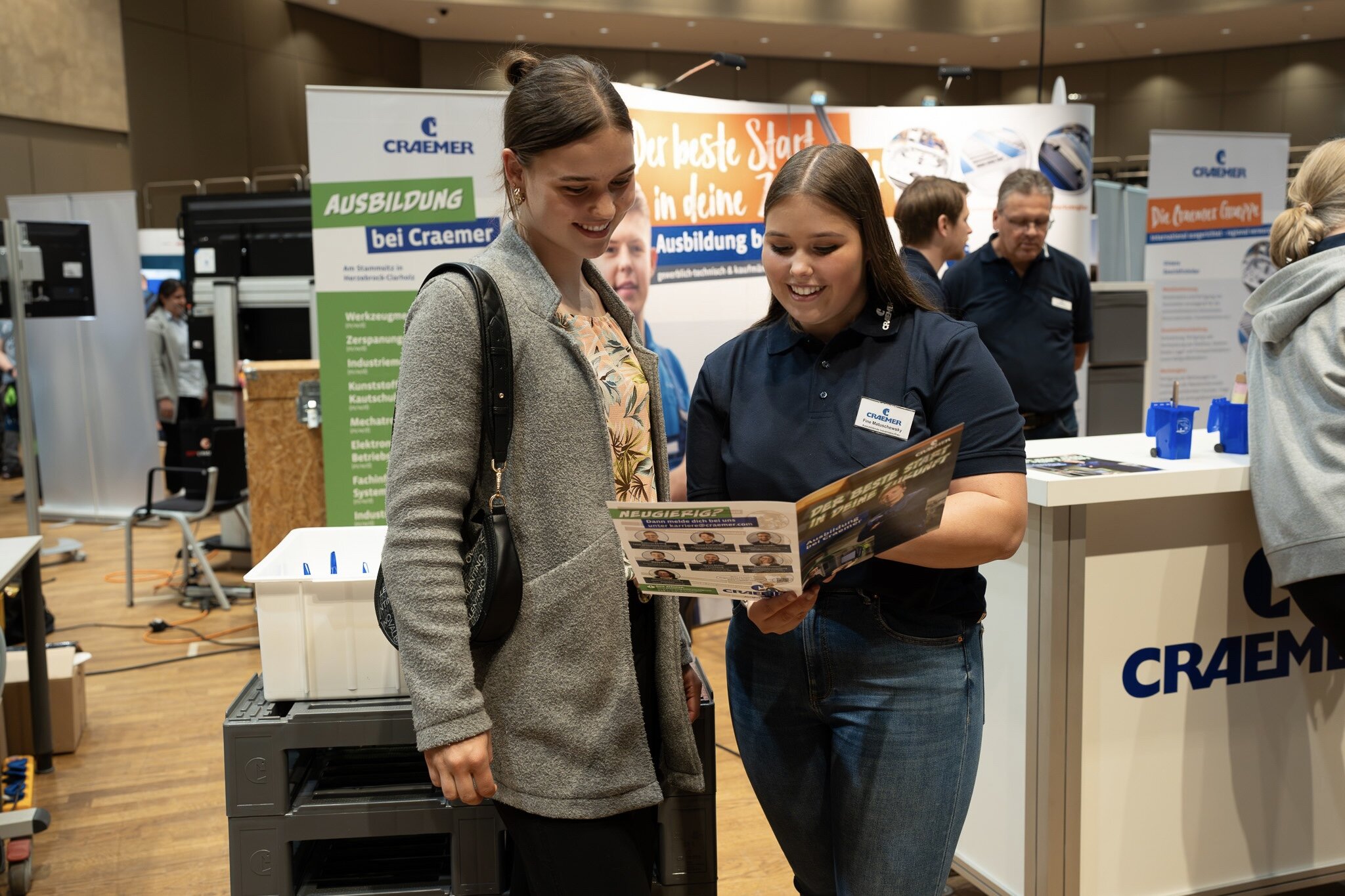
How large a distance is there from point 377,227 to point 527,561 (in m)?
2.98

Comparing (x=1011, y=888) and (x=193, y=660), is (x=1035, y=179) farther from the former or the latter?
(x=193, y=660)

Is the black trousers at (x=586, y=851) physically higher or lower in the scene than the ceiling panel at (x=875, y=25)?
lower

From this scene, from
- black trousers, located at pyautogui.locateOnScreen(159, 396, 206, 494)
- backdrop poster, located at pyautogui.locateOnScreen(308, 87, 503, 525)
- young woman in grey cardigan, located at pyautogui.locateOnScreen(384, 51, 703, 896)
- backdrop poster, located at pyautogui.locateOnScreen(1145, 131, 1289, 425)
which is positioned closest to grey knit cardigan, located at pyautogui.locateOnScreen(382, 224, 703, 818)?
young woman in grey cardigan, located at pyautogui.locateOnScreen(384, 51, 703, 896)

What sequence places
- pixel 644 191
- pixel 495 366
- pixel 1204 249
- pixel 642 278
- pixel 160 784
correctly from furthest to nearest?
pixel 1204 249
pixel 644 191
pixel 642 278
pixel 160 784
pixel 495 366

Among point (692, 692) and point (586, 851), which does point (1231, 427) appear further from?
point (586, 851)

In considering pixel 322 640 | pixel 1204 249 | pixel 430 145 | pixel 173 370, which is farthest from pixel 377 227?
pixel 1204 249

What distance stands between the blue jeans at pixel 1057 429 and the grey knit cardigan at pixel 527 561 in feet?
10.5

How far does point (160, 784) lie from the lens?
3516 mm

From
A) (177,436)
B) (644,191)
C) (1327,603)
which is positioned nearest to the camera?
(1327,603)

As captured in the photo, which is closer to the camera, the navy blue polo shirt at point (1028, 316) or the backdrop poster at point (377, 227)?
the backdrop poster at point (377, 227)

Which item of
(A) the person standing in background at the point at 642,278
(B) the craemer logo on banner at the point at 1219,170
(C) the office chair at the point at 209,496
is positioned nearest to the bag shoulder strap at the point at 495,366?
(A) the person standing in background at the point at 642,278

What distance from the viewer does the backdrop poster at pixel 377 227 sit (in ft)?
12.7

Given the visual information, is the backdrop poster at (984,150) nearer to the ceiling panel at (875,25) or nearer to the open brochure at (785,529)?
the open brochure at (785,529)

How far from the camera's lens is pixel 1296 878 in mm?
2439
